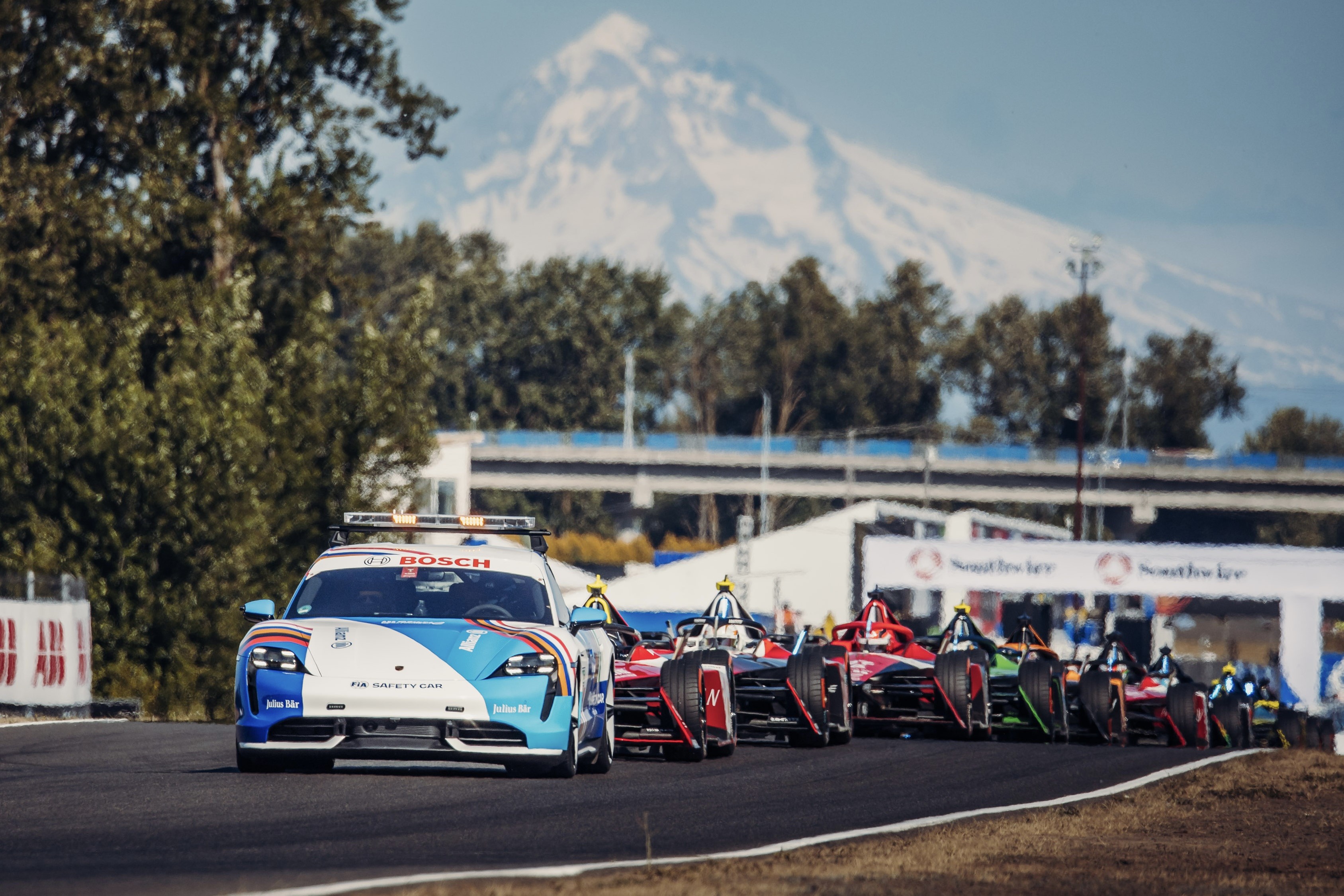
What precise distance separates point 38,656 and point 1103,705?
11829mm

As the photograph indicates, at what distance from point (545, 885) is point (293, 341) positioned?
31553 mm

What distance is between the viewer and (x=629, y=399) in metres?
93.9

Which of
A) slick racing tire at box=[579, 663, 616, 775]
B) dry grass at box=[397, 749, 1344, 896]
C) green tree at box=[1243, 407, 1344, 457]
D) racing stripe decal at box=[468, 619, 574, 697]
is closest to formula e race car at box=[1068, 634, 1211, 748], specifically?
dry grass at box=[397, 749, 1344, 896]

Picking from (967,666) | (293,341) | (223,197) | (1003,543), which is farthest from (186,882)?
(1003,543)

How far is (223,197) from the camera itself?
39906mm

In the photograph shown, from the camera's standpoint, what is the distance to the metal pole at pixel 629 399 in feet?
283

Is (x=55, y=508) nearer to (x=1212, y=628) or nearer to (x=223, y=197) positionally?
(x=223, y=197)

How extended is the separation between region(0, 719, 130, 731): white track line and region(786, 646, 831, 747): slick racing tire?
6.66 m

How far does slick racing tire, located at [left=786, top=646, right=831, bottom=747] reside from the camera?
17.3 meters

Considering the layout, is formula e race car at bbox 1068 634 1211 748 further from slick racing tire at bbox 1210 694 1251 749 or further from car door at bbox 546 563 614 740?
car door at bbox 546 563 614 740

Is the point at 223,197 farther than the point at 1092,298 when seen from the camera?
No

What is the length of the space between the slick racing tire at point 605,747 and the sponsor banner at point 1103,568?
3010 centimetres

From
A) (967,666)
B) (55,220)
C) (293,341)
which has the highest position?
(55,220)

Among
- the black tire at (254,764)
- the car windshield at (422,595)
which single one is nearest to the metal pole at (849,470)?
the car windshield at (422,595)
